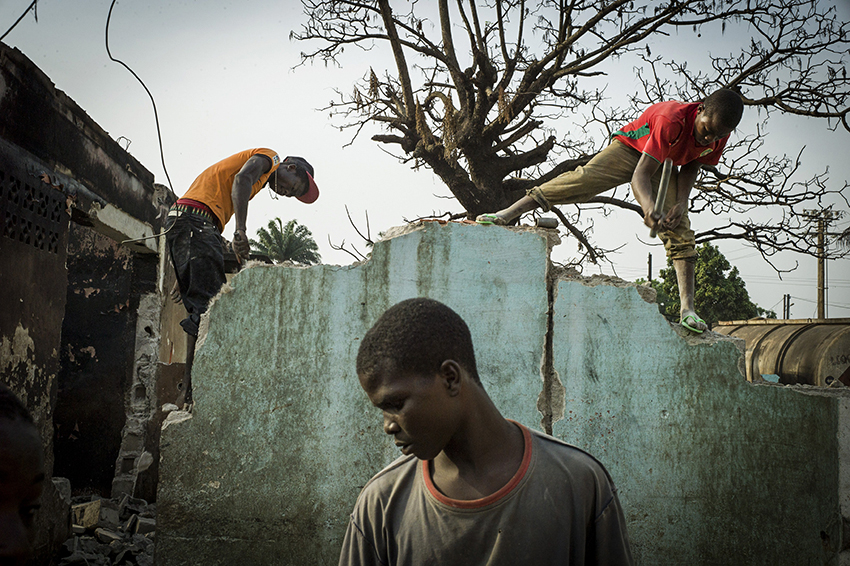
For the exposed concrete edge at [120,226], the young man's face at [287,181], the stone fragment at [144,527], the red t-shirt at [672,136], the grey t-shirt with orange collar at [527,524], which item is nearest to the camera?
the grey t-shirt with orange collar at [527,524]

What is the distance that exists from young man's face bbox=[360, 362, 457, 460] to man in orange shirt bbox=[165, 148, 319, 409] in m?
2.60

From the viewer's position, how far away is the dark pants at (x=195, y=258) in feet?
12.7

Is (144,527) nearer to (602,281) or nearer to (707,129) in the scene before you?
(602,281)

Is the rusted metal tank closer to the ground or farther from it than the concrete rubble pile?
farther from it

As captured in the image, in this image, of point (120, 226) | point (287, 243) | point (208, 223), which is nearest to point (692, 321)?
point (208, 223)

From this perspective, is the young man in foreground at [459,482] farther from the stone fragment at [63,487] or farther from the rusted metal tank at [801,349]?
the rusted metal tank at [801,349]

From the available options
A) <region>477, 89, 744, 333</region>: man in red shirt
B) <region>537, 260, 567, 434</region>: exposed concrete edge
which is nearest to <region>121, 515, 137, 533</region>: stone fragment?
<region>537, 260, 567, 434</region>: exposed concrete edge

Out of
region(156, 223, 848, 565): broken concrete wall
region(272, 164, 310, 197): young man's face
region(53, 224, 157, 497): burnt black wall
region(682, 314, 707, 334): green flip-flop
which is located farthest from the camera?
region(53, 224, 157, 497): burnt black wall

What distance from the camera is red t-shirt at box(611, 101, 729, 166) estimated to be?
3438 millimetres

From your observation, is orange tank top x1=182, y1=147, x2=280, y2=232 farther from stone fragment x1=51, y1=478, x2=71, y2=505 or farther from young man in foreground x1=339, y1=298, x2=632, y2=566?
young man in foreground x1=339, y1=298, x2=632, y2=566

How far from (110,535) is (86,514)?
45cm

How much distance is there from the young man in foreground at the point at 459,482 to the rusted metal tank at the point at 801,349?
30.7 feet

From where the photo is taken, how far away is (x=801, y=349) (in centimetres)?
1012

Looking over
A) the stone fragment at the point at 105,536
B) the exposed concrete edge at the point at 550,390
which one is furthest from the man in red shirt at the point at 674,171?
the stone fragment at the point at 105,536
